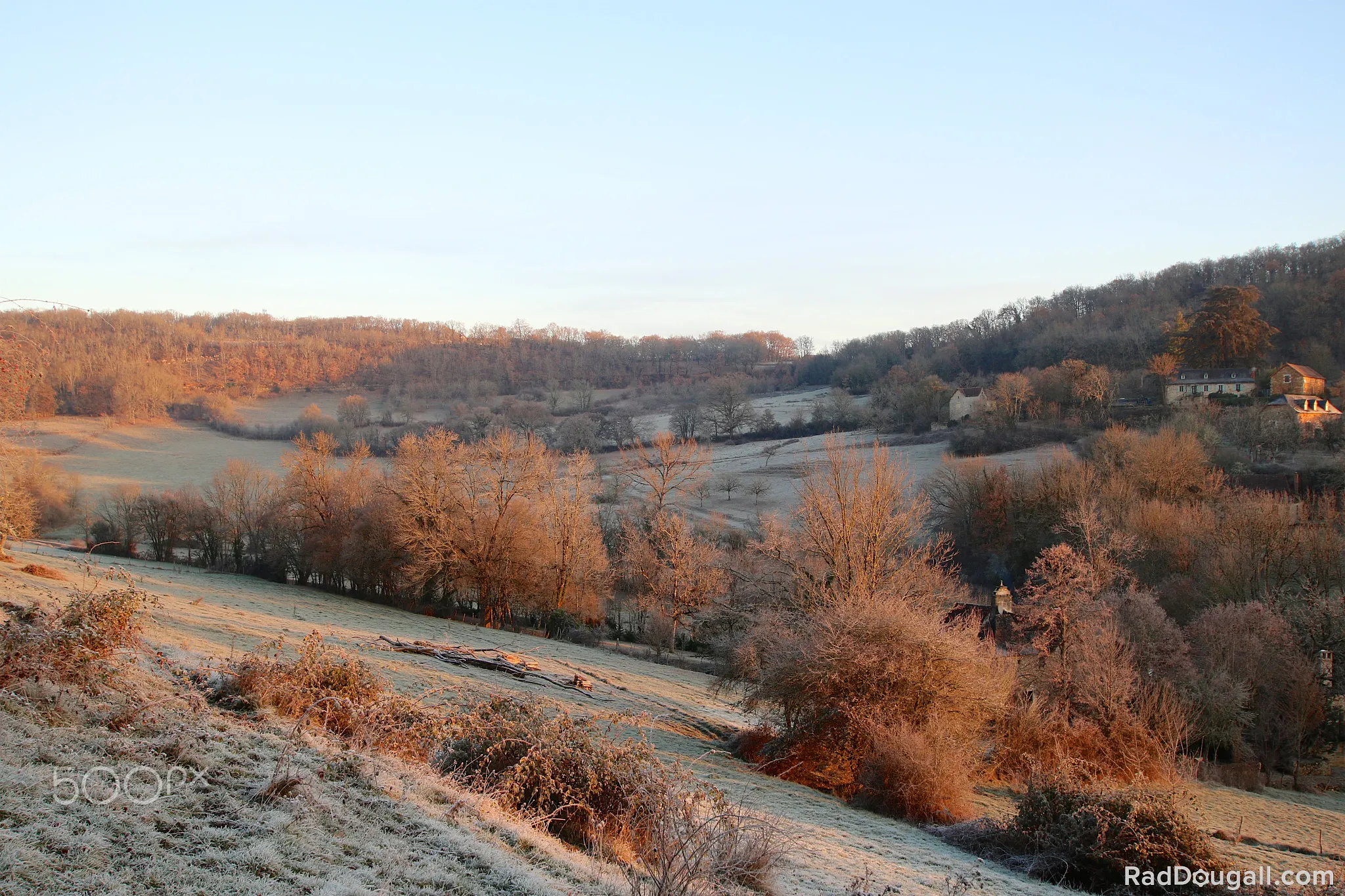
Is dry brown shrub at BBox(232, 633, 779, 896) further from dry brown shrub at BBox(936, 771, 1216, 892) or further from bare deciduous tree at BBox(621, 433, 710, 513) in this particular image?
bare deciduous tree at BBox(621, 433, 710, 513)

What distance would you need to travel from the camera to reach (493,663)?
21.4 metres

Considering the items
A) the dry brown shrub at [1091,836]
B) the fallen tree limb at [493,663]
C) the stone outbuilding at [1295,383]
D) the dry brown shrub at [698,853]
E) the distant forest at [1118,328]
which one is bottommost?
the fallen tree limb at [493,663]

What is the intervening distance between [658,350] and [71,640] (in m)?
134

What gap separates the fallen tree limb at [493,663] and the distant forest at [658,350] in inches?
2051

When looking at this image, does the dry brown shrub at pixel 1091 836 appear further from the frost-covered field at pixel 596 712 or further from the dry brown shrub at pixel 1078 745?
the dry brown shrub at pixel 1078 745

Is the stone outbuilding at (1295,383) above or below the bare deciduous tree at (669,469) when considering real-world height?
above

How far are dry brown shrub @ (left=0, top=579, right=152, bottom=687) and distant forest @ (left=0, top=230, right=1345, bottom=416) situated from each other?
2410 inches

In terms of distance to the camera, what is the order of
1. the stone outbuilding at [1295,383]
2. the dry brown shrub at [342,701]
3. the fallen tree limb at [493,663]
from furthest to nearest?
the stone outbuilding at [1295,383] → the fallen tree limb at [493,663] → the dry brown shrub at [342,701]

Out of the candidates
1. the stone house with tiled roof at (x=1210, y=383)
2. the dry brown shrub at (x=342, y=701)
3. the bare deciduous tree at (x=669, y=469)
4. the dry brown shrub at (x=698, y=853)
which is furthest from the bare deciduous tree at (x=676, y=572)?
the stone house with tiled roof at (x=1210, y=383)

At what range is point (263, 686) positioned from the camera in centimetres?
947

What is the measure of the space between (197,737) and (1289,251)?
142497 millimetres

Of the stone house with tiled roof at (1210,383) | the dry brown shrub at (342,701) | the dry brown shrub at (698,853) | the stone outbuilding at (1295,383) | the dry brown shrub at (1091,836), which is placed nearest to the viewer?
the dry brown shrub at (698,853)

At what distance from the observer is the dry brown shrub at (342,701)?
914 centimetres

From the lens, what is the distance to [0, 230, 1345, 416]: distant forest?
265ft
